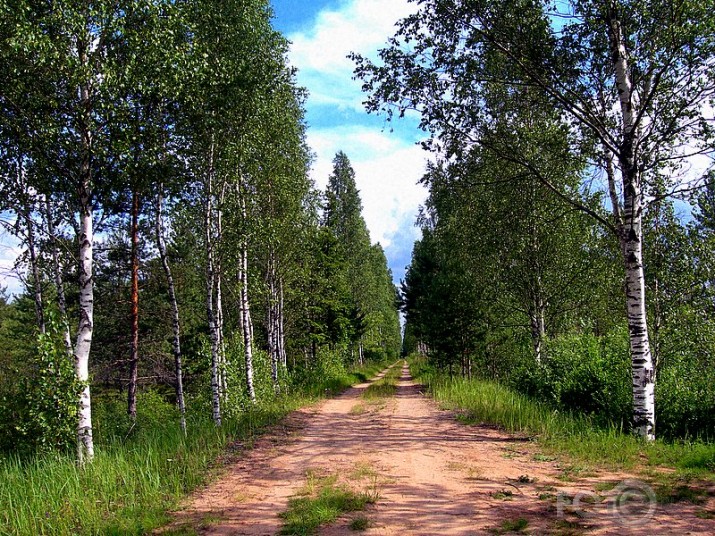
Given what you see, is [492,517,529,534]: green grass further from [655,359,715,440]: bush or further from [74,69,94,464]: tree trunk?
[74,69,94,464]: tree trunk

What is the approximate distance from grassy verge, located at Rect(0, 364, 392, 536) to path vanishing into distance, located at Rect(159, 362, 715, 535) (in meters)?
0.46

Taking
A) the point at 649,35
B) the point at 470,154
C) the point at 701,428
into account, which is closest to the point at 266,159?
the point at 470,154

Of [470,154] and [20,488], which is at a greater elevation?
[470,154]

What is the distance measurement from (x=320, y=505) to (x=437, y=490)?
64.4 inches

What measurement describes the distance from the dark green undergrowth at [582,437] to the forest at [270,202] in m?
0.11

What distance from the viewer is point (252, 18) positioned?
13.2 metres

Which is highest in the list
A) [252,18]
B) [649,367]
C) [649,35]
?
[252,18]

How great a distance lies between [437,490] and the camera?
20.7ft

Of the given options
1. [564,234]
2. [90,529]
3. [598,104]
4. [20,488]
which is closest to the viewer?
[90,529]

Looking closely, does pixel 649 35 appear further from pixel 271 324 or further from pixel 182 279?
pixel 182 279

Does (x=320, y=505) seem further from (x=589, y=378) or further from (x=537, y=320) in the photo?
(x=537, y=320)

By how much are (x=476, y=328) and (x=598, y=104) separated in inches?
502

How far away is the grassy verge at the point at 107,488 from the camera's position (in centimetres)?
546

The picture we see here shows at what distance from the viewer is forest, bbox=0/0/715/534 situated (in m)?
7.94
